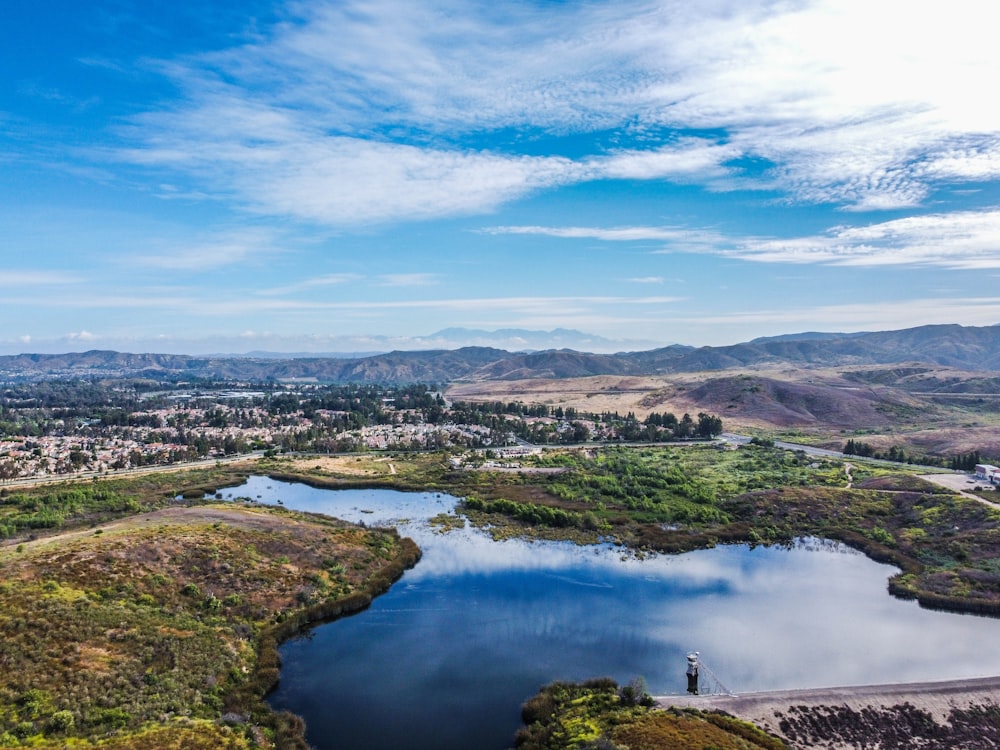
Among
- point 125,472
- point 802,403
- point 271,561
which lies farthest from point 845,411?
point 125,472

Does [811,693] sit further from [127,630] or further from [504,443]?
[504,443]

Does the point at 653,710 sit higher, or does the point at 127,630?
the point at 127,630

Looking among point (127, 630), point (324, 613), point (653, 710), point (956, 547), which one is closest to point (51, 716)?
point (127, 630)

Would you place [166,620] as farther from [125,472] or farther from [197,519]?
[125,472]

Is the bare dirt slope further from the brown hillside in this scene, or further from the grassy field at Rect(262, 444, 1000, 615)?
the grassy field at Rect(262, 444, 1000, 615)

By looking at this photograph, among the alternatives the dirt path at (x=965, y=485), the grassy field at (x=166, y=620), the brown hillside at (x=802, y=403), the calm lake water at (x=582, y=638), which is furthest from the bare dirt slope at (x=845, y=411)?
the grassy field at (x=166, y=620)

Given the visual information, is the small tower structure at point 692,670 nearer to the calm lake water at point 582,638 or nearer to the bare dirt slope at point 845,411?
the calm lake water at point 582,638

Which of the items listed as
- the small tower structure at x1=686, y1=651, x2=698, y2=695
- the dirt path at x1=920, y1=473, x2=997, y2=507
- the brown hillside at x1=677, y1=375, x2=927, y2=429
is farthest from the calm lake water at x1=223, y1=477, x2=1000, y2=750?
the brown hillside at x1=677, y1=375, x2=927, y2=429

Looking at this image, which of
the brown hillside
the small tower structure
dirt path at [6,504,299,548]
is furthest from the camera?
the brown hillside

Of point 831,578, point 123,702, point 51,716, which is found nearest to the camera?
point 51,716
